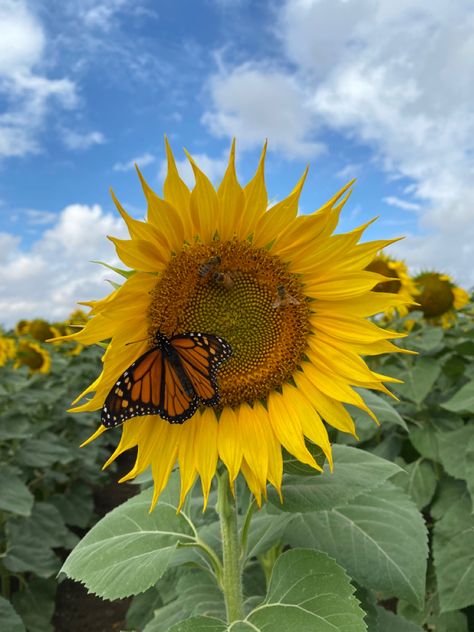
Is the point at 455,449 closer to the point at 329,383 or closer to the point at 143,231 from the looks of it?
the point at 329,383

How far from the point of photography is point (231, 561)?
1728mm

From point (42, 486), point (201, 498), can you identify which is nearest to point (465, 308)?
point (201, 498)

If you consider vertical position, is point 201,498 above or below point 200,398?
below

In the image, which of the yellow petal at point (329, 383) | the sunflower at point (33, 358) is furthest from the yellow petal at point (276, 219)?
the sunflower at point (33, 358)

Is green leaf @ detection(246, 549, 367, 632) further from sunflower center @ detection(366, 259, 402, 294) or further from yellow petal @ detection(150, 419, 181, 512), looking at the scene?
sunflower center @ detection(366, 259, 402, 294)

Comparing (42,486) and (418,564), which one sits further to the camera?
(42,486)

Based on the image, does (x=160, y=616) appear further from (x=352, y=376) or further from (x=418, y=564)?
(x=352, y=376)

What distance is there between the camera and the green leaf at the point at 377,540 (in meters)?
1.76

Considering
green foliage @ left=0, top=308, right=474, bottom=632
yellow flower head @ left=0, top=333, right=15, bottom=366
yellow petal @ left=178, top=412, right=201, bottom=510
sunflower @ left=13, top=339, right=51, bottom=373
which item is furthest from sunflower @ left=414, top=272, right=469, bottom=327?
sunflower @ left=13, top=339, right=51, bottom=373

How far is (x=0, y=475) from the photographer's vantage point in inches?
183

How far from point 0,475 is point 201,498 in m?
2.94

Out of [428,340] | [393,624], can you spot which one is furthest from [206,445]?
[428,340]

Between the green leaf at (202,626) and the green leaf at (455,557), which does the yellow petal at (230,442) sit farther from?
the green leaf at (455,557)

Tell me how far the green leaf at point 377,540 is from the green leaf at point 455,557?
113cm
